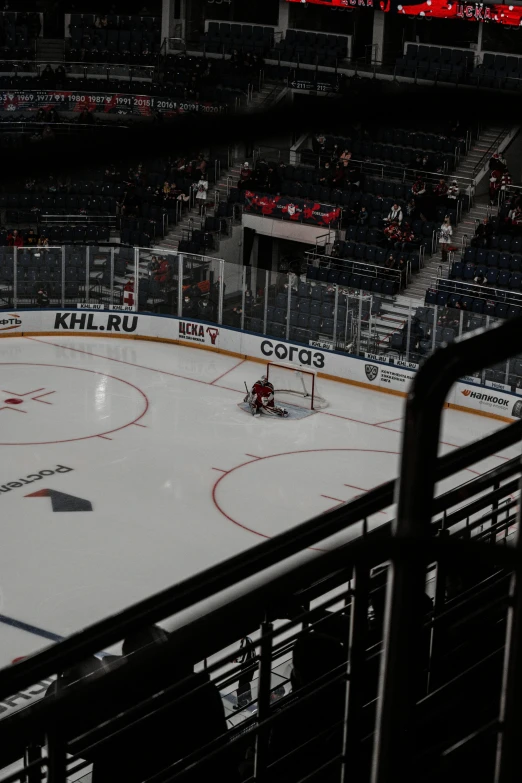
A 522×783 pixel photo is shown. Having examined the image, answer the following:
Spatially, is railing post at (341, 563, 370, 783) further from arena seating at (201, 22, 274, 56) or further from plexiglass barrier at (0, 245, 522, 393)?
arena seating at (201, 22, 274, 56)

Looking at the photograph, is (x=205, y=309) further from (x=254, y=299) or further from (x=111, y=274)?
(x=111, y=274)

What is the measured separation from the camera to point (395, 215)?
3438 cm

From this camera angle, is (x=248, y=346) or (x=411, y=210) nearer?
(x=248, y=346)

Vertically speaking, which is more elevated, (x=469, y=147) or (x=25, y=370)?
(x=469, y=147)

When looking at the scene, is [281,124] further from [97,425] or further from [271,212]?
[271,212]

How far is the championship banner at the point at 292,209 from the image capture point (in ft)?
116

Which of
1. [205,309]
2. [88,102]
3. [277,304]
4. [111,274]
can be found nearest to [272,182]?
[205,309]

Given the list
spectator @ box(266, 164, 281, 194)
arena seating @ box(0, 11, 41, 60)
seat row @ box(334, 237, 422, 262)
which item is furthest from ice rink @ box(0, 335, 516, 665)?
arena seating @ box(0, 11, 41, 60)

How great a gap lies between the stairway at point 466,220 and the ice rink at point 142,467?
5297 mm

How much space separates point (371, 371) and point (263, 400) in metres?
3.69

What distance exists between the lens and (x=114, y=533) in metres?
19.6

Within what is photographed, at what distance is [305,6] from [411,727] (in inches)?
1771

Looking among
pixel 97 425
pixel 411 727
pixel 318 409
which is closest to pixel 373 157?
pixel 318 409

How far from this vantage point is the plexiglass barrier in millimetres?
27594
